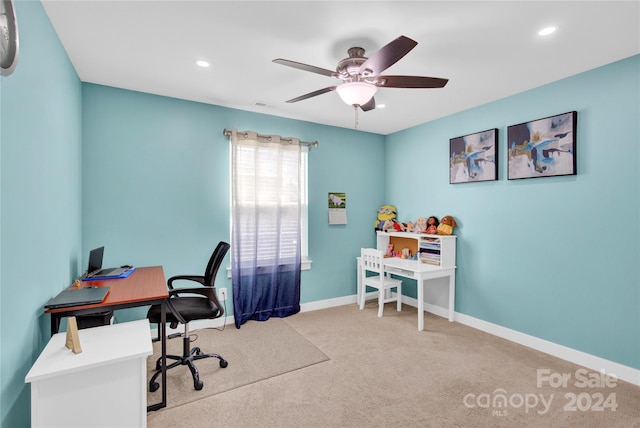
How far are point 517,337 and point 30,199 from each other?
13.2ft

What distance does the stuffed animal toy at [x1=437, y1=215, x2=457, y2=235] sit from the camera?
3.69 m

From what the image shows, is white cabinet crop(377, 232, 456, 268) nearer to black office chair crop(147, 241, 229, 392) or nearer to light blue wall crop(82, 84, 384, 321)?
light blue wall crop(82, 84, 384, 321)

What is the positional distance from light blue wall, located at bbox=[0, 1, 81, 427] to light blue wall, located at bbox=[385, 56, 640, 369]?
381cm

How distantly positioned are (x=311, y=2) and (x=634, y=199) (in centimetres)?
278

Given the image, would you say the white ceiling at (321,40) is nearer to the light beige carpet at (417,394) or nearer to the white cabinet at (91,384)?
the white cabinet at (91,384)

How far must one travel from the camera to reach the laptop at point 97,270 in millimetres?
2414

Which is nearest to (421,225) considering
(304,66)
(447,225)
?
(447,225)

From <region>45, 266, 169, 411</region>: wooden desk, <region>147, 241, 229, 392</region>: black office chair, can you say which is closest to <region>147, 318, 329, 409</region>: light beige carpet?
<region>147, 241, 229, 392</region>: black office chair

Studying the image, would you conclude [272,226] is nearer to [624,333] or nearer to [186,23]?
[186,23]

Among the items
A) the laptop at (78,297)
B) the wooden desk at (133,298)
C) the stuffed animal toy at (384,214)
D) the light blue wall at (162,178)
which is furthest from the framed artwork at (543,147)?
the laptop at (78,297)

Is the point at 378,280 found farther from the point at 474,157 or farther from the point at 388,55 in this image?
the point at 388,55

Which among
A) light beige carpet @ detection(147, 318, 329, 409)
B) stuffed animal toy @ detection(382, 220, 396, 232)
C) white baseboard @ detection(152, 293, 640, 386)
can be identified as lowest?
light beige carpet @ detection(147, 318, 329, 409)

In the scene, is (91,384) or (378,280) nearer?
(91,384)

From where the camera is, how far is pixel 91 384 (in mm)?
1436
